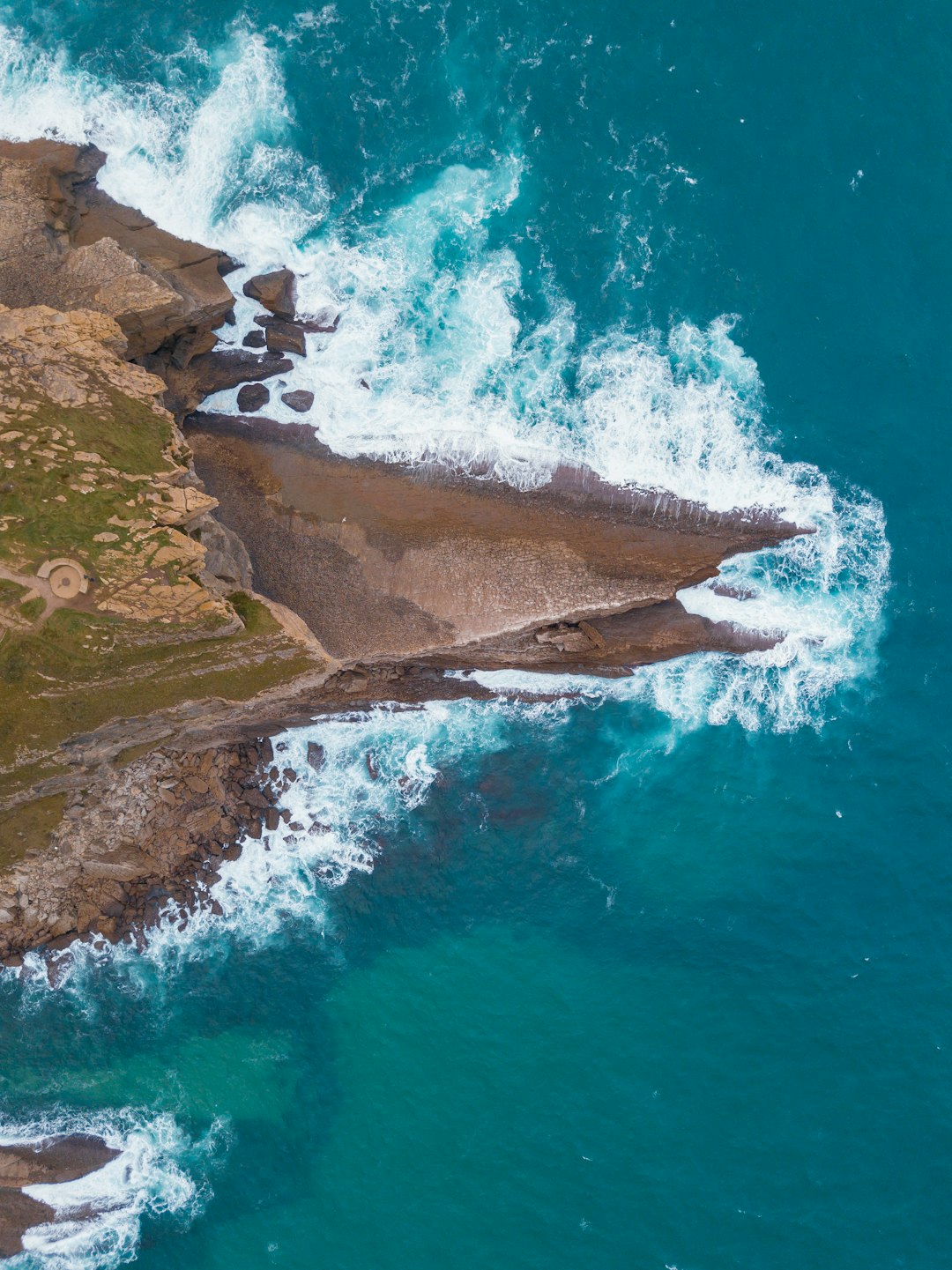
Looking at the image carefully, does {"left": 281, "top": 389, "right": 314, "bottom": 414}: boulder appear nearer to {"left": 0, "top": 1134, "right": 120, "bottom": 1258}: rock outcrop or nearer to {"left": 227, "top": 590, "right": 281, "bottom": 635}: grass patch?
{"left": 227, "top": 590, "right": 281, "bottom": 635}: grass patch

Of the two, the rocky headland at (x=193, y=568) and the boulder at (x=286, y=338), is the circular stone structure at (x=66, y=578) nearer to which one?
the rocky headland at (x=193, y=568)

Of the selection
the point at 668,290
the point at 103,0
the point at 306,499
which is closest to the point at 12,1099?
the point at 306,499

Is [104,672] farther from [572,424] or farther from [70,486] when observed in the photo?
[572,424]

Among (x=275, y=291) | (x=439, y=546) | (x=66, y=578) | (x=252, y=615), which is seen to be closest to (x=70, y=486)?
(x=66, y=578)

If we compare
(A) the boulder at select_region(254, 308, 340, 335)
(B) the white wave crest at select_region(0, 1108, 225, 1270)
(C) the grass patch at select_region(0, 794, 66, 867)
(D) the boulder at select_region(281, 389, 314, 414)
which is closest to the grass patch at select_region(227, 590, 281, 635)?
(D) the boulder at select_region(281, 389, 314, 414)

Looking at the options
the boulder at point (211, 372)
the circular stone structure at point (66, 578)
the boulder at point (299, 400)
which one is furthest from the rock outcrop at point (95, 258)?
the circular stone structure at point (66, 578)

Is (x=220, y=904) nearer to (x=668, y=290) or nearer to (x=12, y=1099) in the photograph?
(x=12, y=1099)
